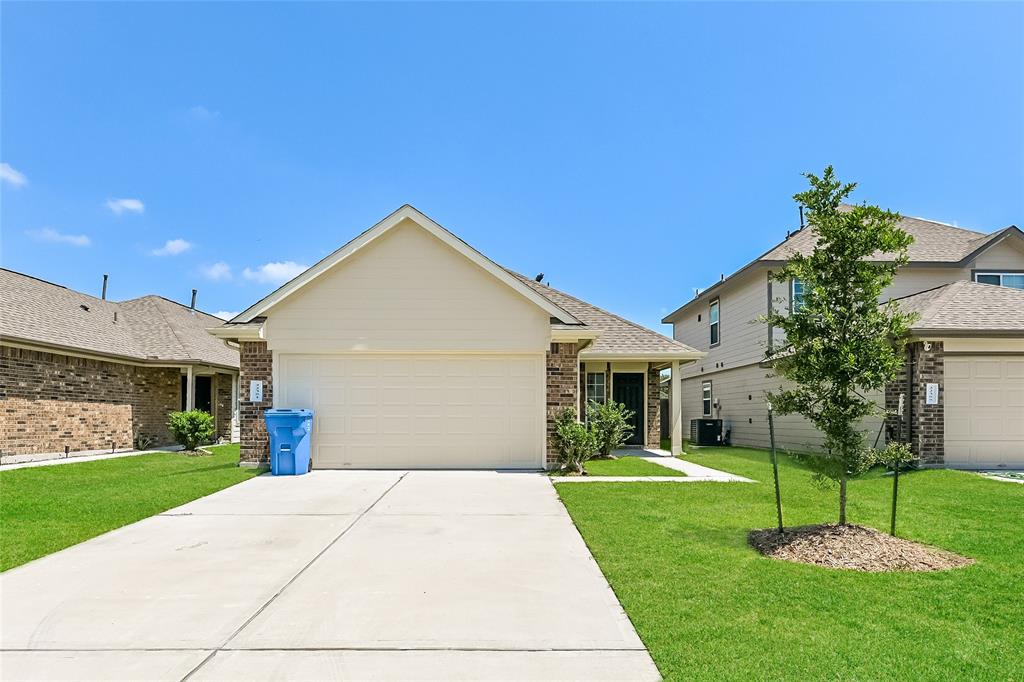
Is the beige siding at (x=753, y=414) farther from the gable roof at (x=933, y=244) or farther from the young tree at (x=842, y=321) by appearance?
the young tree at (x=842, y=321)

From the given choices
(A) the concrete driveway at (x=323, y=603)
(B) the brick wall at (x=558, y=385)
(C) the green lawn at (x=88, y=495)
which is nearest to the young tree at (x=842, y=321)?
(A) the concrete driveway at (x=323, y=603)

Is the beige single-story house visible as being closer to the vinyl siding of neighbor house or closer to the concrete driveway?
the concrete driveway

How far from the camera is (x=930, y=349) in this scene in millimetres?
12781

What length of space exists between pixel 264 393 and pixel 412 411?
10.5ft

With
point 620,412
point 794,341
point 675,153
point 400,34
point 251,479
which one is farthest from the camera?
point 675,153

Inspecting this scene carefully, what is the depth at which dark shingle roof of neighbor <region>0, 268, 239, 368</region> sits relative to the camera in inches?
605

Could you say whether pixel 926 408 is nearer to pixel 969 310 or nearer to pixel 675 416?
pixel 969 310

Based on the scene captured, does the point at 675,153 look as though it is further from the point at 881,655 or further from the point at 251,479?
the point at 881,655

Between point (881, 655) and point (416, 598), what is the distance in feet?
10.6

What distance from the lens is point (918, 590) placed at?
496 cm

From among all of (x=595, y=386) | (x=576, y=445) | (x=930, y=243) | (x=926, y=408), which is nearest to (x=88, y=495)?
(x=576, y=445)

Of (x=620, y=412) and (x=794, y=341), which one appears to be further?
(x=620, y=412)

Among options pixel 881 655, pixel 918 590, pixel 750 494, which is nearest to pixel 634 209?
pixel 750 494

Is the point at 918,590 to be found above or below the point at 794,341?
below
